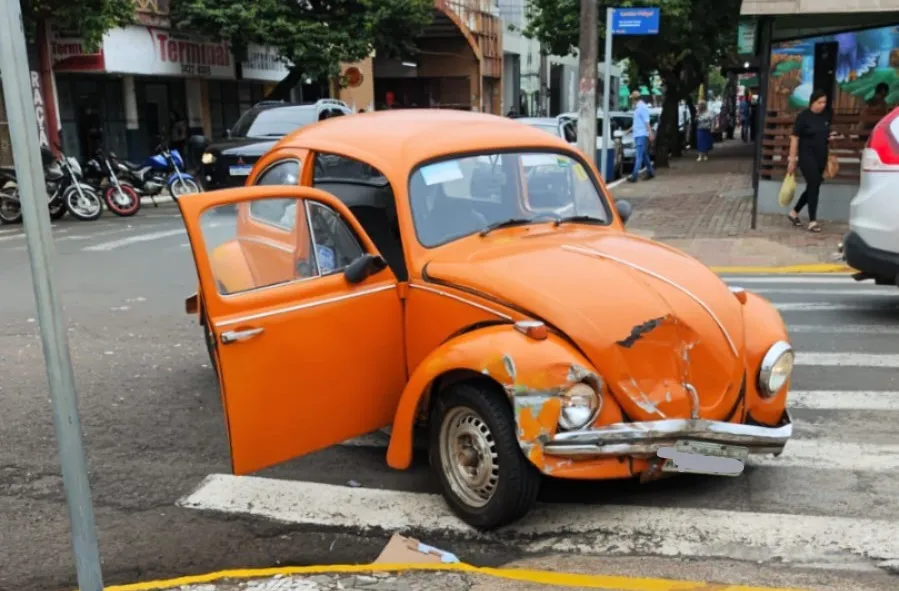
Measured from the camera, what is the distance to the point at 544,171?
5207 millimetres

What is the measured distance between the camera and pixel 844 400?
579cm

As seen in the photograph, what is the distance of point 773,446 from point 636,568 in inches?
37.7

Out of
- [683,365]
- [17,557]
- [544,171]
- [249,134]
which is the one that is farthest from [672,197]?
[17,557]

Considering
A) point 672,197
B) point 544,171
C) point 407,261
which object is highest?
point 544,171

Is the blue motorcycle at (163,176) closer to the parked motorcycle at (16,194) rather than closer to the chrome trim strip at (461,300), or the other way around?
the parked motorcycle at (16,194)

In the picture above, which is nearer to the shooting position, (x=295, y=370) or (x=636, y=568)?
(x=636, y=568)

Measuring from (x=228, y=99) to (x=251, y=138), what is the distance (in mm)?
14106

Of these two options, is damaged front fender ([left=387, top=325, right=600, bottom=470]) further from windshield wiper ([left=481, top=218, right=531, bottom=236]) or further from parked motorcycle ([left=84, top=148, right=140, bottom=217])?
parked motorcycle ([left=84, top=148, right=140, bottom=217])

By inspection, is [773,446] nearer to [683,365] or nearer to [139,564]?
[683,365]

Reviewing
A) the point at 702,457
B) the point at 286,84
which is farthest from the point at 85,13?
the point at 702,457

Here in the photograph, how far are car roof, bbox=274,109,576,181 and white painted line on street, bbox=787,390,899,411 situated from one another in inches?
89.4

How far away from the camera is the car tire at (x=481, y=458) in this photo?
392 centimetres

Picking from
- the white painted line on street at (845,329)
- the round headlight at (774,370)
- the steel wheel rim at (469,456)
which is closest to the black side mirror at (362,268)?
the steel wheel rim at (469,456)

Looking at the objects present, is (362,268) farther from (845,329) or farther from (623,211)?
(845,329)
